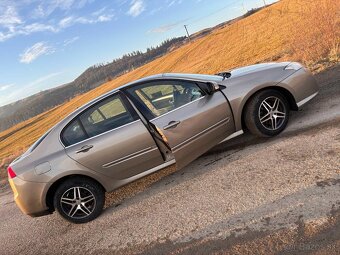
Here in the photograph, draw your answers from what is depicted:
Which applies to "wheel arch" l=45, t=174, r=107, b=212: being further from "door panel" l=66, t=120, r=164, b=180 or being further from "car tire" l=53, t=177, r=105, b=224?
"door panel" l=66, t=120, r=164, b=180

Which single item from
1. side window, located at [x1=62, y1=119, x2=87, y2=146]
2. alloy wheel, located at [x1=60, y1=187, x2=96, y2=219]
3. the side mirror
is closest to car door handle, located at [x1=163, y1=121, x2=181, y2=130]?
the side mirror

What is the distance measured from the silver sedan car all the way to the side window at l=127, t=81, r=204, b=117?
0.05 ft

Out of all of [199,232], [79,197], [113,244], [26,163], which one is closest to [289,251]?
[199,232]

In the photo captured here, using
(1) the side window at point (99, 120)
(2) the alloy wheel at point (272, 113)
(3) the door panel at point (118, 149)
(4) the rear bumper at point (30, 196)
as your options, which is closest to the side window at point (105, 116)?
(1) the side window at point (99, 120)

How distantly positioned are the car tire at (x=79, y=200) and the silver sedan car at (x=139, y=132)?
0.05ft

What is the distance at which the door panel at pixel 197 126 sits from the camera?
17.7 feet

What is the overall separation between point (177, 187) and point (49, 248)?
204 cm

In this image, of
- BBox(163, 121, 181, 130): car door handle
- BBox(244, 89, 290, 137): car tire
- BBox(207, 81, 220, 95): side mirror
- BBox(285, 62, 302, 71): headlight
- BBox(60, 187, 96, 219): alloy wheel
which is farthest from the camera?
BBox(285, 62, 302, 71): headlight

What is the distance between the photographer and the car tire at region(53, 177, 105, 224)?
17.8 feet

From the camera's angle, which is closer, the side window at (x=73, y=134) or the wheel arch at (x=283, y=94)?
the side window at (x=73, y=134)

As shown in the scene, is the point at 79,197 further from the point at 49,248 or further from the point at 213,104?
the point at 213,104

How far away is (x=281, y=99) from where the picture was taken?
19.1ft

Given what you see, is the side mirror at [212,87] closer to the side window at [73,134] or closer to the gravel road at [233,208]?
the gravel road at [233,208]

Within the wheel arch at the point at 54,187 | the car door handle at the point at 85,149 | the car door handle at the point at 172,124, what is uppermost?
the car door handle at the point at 85,149
